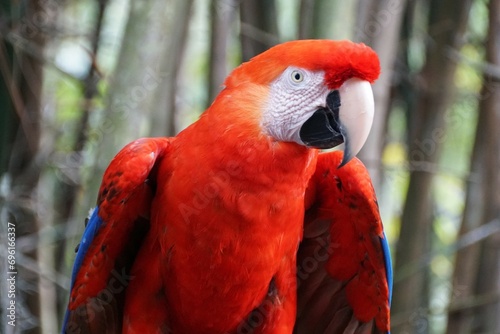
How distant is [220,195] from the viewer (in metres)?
1.68

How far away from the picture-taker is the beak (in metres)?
1.56

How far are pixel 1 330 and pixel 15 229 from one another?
0.38m

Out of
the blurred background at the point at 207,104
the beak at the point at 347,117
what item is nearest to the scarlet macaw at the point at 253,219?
the beak at the point at 347,117

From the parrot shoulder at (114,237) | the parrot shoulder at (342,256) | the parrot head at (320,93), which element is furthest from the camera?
the parrot shoulder at (342,256)

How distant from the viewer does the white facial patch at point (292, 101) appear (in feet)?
5.22

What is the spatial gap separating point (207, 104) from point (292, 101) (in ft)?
3.59

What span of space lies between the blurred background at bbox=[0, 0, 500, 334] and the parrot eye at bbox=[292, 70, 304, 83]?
364mm

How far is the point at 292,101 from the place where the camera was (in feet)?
5.29

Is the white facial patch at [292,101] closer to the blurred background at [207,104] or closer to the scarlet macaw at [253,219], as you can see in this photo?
the scarlet macaw at [253,219]

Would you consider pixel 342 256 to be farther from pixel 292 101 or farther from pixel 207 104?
pixel 207 104

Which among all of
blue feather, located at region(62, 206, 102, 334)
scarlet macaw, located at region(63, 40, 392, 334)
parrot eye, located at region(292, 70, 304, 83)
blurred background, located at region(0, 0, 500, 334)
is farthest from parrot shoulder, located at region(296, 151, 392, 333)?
blue feather, located at region(62, 206, 102, 334)

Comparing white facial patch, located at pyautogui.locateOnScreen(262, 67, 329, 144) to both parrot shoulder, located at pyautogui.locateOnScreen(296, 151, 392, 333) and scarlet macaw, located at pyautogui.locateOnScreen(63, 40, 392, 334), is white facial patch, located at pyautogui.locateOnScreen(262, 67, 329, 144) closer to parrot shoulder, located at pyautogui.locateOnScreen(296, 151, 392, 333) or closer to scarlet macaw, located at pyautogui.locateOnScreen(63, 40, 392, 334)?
scarlet macaw, located at pyautogui.locateOnScreen(63, 40, 392, 334)

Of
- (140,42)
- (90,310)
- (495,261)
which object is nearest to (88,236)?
(90,310)

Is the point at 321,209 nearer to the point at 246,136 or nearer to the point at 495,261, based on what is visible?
the point at 246,136
